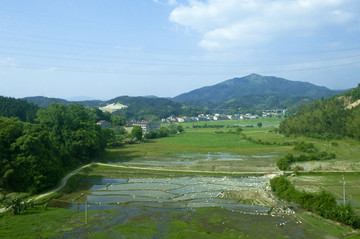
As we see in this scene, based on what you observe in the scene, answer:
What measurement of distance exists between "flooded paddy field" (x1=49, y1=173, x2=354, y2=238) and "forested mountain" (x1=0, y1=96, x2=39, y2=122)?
1840 inches

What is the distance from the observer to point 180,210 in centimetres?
2161

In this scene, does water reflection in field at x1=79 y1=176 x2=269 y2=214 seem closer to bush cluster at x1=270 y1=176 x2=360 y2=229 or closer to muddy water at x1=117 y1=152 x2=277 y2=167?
bush cluster at x1=270 y1=176 x2=360 y2=229

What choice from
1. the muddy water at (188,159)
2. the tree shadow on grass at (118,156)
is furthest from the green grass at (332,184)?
the tree shadow on grass at (118,156)

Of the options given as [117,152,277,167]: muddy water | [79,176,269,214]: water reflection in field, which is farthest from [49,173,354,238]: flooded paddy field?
[117,152,277,167]: muddy water

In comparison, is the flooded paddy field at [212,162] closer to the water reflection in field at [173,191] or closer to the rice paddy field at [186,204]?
the rice paddy field at [186,204]

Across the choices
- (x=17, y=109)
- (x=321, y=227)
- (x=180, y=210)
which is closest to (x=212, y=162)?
(x=180, y=210)

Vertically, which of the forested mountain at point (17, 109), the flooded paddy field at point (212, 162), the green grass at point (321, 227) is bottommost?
the green grass at point (321, 227)

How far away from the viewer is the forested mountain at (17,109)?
218 ft

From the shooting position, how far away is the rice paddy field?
17.7m

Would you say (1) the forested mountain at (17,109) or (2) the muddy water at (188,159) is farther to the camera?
(1) the forested mountain at (17,109)

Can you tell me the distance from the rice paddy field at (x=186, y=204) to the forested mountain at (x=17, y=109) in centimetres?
4107

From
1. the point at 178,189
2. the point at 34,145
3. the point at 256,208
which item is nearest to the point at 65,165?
the point at 34,145

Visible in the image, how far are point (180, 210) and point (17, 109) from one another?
209 ft

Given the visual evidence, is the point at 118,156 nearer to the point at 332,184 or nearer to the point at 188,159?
the point at 188,159
